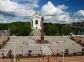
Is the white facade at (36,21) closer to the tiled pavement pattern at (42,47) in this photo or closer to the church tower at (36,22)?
the church tower at (36,22)

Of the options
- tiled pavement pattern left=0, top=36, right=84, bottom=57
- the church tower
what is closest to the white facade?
the church tower

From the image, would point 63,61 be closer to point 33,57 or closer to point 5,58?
point 33,57

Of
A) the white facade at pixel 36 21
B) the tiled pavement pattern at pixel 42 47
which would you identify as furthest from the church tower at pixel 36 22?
the tiled pavement pattern at pixel 42 47

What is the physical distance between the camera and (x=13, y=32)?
101 meters

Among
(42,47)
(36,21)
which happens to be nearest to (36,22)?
(36,21)

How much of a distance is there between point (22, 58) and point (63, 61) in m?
8.07

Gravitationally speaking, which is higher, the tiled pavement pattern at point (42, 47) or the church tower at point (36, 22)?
the church tower at point (36, 22)

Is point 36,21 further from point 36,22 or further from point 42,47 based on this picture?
point 42,47

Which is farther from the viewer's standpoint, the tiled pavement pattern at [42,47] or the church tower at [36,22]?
the church tower at [36,22]

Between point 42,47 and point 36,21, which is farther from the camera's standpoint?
point 36,21

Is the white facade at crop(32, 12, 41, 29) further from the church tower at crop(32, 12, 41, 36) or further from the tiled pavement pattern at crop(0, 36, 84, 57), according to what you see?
the tiled pavement pattern at crop(0, 36, 84, 57)

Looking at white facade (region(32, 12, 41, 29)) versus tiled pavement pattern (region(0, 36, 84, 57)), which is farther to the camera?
white facade (region(32, 12, 41, 29))

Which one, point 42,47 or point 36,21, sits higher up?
point 36,21

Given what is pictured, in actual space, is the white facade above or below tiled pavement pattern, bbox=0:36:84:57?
above
